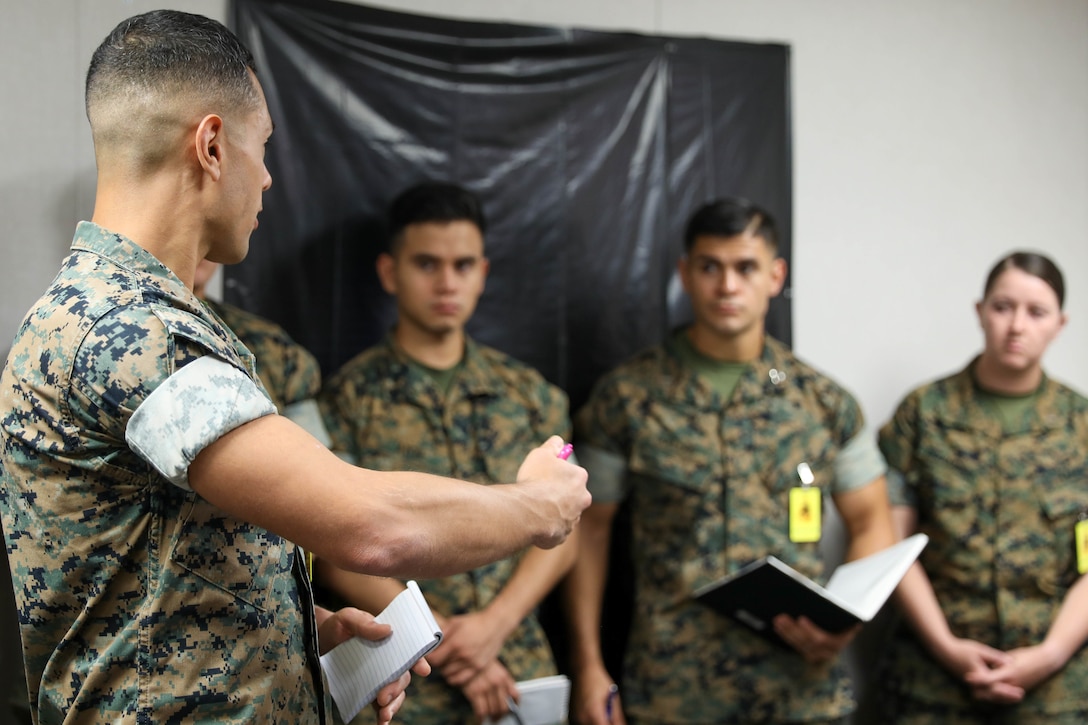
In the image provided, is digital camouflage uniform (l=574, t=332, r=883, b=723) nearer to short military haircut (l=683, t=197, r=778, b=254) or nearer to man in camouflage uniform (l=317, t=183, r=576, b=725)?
man in camouflage uniform (l=317, t=183, r=576, b=725)

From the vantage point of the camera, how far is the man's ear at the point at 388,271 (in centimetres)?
277

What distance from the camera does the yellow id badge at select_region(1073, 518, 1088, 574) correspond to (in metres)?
2.92

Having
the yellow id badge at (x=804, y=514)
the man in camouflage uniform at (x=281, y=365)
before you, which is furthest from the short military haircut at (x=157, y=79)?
the yellow id badge at (x=804, y=514)

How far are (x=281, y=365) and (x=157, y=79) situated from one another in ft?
4.19

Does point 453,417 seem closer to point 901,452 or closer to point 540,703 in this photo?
point 540,703

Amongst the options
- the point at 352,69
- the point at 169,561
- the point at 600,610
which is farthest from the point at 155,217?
the point at 600,610

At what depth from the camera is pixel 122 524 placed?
3.87 ft

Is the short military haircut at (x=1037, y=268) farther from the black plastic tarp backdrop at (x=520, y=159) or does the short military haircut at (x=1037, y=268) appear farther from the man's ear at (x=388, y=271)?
the man's ear at (x=388, y=271)

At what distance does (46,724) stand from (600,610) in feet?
6.03

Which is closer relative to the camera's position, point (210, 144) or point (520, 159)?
point (210, 144)

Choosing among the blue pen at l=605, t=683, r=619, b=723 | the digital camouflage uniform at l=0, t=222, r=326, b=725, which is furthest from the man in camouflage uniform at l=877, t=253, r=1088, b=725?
the digital camouflage uniform at l=0, t=222, r=326, b=725

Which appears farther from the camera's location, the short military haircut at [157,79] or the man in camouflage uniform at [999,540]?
the man in camouflage uniform at [999,540]

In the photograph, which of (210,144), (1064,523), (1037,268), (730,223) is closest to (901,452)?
(1064,523)

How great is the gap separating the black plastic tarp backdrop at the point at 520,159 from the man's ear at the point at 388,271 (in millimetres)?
150
